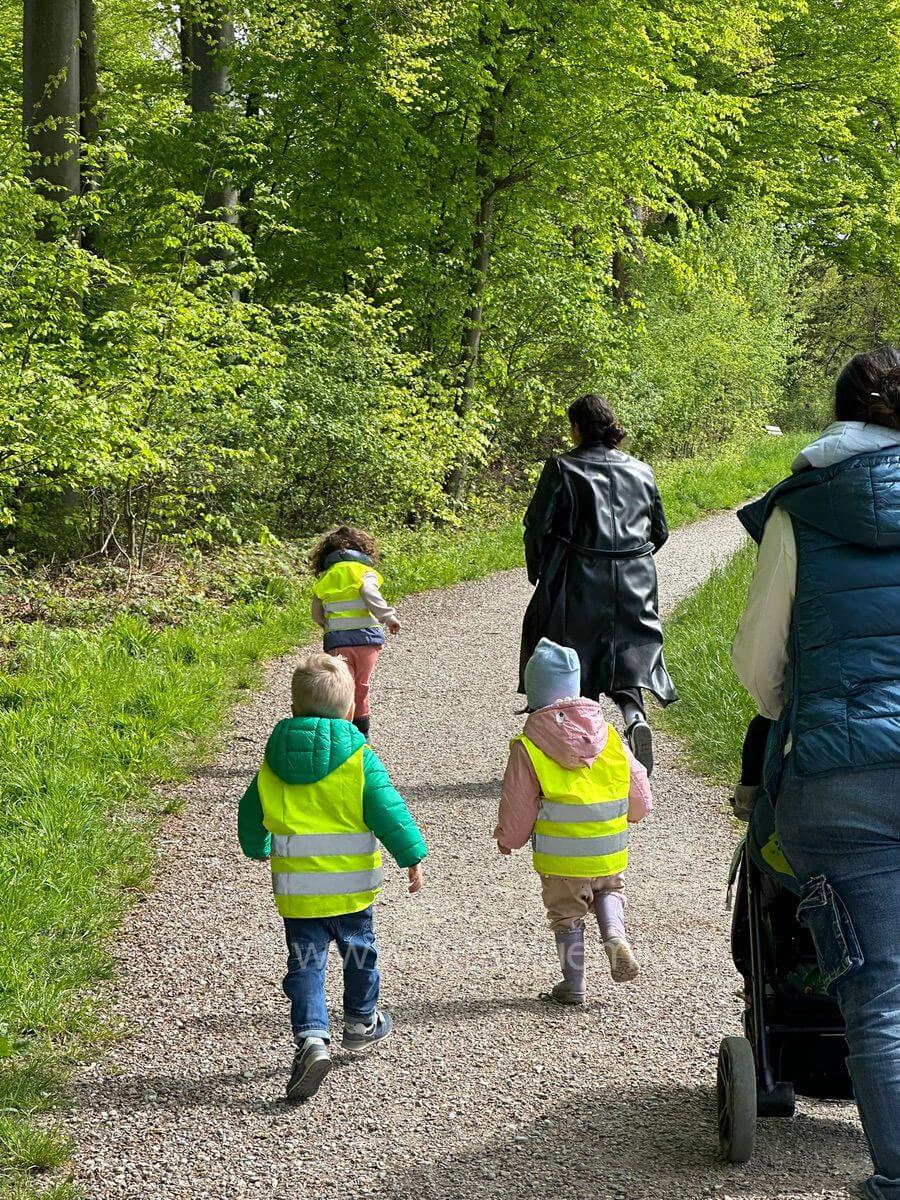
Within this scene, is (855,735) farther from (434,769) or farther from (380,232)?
(380,232)

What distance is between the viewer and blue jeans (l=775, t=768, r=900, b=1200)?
276 cm

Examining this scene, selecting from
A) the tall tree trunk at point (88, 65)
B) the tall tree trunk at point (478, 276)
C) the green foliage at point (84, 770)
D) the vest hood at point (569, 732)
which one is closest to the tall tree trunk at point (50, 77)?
the tall tree trunk at point (88, 65)

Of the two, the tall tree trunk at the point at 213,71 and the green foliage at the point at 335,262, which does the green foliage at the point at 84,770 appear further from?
the tall tree trunk at the point at 213,71

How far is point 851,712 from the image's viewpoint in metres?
2.81

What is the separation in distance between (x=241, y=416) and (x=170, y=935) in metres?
7.74

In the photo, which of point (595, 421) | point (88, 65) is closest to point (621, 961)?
point (595, 421)

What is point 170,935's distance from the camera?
17.6 feet

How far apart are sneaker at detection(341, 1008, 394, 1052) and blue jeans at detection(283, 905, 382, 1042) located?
9.1 inches

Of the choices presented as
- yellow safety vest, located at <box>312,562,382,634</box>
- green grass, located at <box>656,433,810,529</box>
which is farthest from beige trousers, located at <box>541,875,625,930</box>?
green grass, located at <box>656,433,810,529</box>

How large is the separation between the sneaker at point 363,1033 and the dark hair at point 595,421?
324 centimetres

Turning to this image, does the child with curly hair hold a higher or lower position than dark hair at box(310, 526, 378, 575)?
lower

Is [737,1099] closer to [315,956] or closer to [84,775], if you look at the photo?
[315,956]

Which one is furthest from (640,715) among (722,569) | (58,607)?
(722,569)

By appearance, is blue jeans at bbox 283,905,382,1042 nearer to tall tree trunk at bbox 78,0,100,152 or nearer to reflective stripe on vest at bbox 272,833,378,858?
reflective stripe on vest at bbox 272,833,378,858
